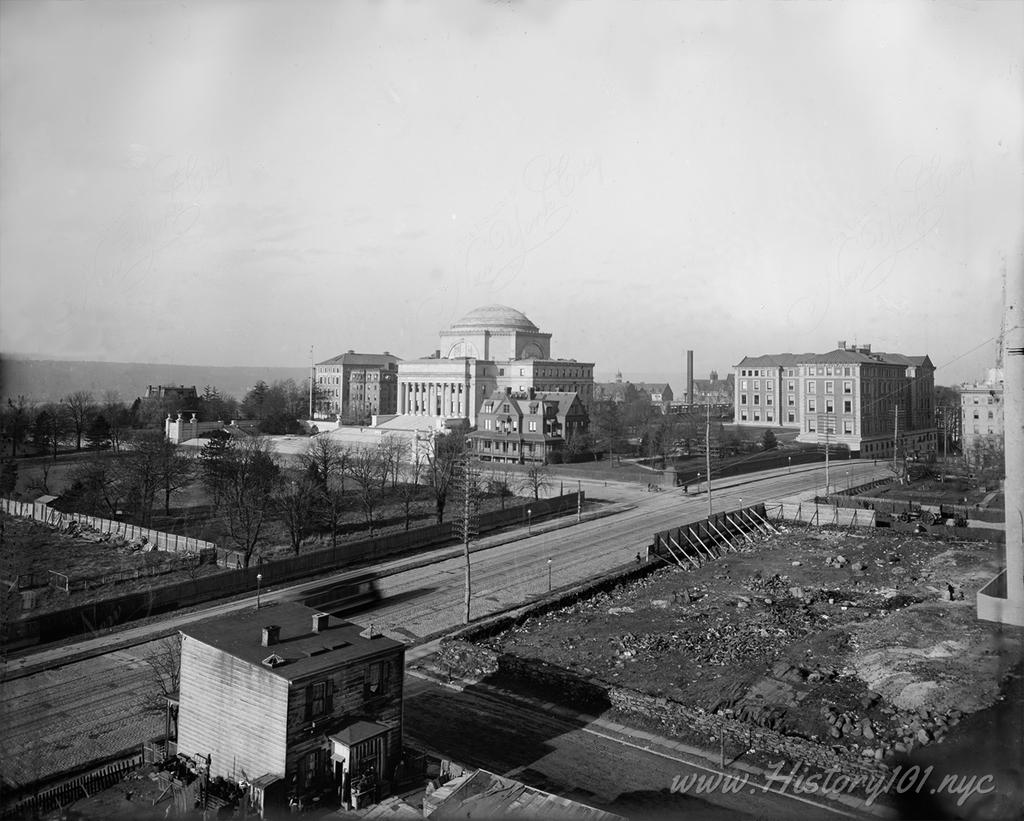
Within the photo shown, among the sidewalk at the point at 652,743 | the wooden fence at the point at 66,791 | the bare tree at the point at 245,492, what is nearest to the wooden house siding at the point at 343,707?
the wooden fence at the point at 66,791

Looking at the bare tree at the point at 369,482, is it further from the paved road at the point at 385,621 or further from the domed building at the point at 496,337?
the domed building at the point at 496,337

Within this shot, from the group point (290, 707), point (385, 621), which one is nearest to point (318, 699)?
point (290, 707)

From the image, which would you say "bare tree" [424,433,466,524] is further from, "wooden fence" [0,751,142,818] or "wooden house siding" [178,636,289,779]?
"wooden fence" [0,751,142,818]

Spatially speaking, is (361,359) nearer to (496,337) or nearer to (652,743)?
(496,337)

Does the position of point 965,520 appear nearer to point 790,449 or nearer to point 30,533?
point 790,449

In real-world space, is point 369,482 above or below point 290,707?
above

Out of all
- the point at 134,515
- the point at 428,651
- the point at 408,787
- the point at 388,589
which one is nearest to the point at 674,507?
the point at 388,589
